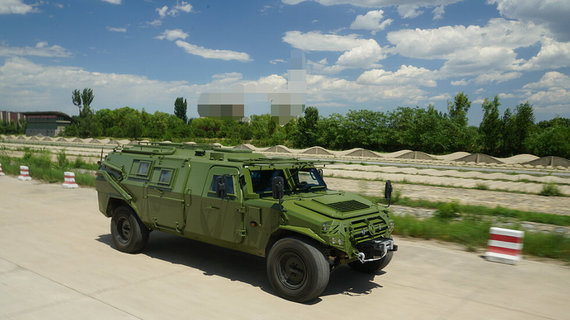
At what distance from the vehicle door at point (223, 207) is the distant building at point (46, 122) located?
98824mm

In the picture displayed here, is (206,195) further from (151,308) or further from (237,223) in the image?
(151,308)

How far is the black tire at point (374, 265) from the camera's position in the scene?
7.61 metres

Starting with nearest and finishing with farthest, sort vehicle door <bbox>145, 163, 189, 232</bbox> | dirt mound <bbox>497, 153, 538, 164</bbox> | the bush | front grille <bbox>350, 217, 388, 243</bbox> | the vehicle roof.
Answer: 1. front grille <bbox>350, 217, 388, 243</bbox>
2. the vehicle roof
3. vehicle door <bbox>145, 163, 189, 232</bbox>
4. the bush
5. dirt mound <bbox>497, 153, 538, 164</bbox>

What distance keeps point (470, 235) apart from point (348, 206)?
4603 millimetres

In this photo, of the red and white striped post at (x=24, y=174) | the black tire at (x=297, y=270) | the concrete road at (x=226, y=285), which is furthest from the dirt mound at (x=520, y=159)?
the black tire at (x=297, y=270)

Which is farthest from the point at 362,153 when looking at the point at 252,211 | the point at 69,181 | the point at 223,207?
the point at 252,211

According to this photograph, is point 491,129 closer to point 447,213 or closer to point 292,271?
point 447,213

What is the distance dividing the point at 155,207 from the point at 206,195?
4.78 feet

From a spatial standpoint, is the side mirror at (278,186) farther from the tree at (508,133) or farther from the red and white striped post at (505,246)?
the tree at (508,133)

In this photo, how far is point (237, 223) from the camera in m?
7.07

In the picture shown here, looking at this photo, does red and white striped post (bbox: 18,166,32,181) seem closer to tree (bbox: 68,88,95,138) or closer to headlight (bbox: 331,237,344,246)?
headlight (bbox: 331,237,344,246)

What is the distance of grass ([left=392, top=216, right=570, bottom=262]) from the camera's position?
891 centimetres

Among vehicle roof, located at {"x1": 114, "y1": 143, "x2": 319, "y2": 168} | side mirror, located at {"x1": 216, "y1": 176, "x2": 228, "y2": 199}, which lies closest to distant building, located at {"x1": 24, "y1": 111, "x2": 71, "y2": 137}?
vehicle roof, located at {"x1": 114, "y1": 143, "x2": 319, "y2": 168}

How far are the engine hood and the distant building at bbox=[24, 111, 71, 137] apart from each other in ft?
328
